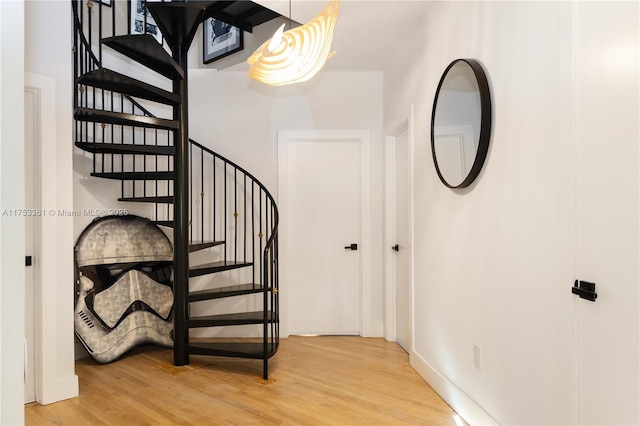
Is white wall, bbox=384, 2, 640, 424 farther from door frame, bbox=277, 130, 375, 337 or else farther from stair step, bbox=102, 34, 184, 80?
stair step, bbox=102, 34, 184, 80

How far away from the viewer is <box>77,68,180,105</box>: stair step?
101 inches

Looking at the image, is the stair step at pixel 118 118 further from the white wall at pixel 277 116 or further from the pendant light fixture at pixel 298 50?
the pendant light fixture at pixel 298 50

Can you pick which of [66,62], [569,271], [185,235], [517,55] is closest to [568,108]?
[517,55]

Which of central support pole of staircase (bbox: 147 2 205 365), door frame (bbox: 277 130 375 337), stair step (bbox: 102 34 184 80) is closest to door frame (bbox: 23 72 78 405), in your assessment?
stair step (bbox: 102 34 184 80)

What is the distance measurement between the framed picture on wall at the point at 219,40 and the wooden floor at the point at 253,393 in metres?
2.89

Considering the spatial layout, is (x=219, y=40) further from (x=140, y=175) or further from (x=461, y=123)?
(x=461, y=123)

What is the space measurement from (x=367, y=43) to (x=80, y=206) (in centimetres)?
287

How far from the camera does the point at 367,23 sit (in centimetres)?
298

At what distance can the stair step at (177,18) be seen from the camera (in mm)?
2779

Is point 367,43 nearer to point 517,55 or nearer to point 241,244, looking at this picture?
point 517,55

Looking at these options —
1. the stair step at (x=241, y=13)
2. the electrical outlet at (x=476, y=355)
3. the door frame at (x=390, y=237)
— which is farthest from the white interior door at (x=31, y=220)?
the door frame at (x=390, y=237)

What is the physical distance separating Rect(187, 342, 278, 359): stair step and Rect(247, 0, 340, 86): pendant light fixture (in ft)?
6.68

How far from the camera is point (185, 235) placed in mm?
3193

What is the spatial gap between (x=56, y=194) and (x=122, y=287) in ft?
3.69
